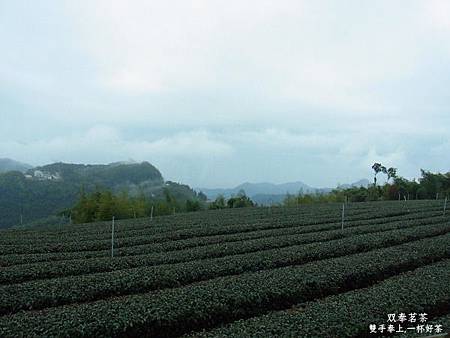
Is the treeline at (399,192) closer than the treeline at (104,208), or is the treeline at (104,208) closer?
the treeline at (104,208)

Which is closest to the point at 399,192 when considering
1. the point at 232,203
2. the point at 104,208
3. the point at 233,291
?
the point at 232,203

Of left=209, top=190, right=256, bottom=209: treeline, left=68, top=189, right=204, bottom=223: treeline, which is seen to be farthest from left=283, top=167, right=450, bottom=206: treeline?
left=68, top=189, right=204, bottom=223: treeline

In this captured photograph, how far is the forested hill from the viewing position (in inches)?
3312

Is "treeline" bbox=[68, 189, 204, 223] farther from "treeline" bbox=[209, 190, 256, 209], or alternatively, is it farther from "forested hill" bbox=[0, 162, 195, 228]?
"treeline" bbox=[209, 190, 256, 209]

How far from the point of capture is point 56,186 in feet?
331

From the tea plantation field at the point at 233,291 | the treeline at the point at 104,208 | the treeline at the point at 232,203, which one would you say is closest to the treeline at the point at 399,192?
the treeline at the point at 232,203

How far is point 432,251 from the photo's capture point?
15.2 meters

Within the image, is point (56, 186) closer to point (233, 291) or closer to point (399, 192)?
point (399, 192)

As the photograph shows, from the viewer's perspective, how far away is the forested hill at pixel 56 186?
8412 cm

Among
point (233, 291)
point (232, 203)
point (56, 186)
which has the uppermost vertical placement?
point (56, 186)

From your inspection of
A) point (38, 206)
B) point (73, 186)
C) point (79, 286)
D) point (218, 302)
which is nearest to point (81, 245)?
point (79, 286)

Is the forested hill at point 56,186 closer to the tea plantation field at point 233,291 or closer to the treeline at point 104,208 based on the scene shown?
the treeline at point 104,208

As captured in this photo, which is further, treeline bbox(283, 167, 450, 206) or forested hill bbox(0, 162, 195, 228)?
forested hill bbox(0, 162, 195, 228)

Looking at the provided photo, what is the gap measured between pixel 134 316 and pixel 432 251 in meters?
11.2
